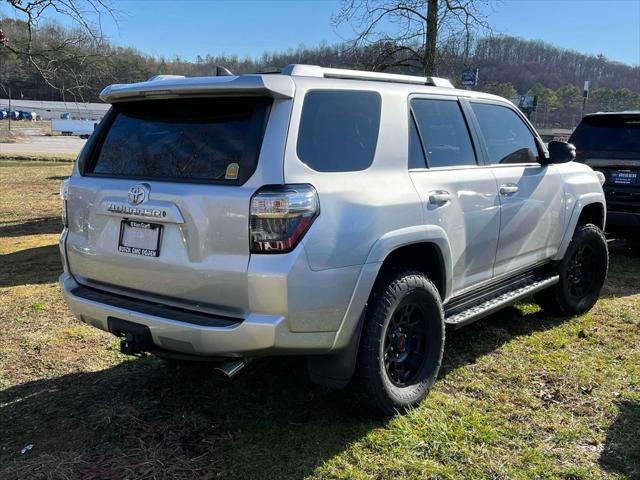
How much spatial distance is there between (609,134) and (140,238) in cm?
682

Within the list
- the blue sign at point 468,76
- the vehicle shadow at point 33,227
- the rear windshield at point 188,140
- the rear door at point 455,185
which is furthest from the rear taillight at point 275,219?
the blue sign at point 468,76

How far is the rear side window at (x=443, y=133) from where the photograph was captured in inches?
142

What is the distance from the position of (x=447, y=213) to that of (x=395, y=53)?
27.1 feet

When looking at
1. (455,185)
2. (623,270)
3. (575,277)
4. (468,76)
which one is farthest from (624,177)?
(468,76)

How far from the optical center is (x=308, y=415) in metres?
3.43

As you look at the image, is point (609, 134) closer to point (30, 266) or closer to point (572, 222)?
point (572, 222)

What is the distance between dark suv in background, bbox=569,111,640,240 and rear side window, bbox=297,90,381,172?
5.30m

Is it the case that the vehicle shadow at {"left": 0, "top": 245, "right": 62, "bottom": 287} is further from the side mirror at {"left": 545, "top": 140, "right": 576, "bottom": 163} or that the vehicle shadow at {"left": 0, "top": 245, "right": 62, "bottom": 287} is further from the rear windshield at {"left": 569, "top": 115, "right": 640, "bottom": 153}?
the rear windshield at {"left": 569, "top": 115, "right": 640, "bottom": 153}

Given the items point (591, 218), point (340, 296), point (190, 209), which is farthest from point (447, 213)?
point (591, 218)

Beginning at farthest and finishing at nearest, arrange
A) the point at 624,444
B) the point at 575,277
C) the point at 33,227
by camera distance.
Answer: the point at 33,227 < the point at 575,277 < the point at 624,444

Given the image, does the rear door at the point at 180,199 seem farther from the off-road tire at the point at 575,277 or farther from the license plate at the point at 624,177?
the license plate at the point at 624,177

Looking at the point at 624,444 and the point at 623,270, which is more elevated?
the point at 623,270

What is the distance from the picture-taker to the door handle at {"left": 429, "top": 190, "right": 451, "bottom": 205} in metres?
3.42

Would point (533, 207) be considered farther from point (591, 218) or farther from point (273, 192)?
point (273, 192)
